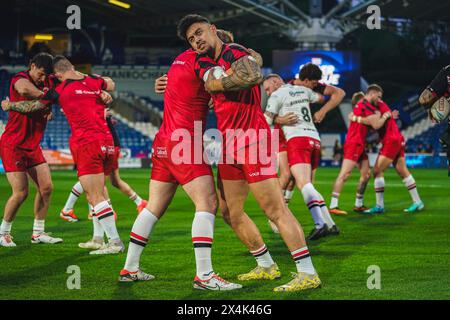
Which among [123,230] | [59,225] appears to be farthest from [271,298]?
[59,225]

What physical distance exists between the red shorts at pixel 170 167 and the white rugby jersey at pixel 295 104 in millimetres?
4067

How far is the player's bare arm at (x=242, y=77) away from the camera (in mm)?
6656

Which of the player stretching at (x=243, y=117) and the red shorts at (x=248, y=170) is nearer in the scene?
the player stretching at (x=243, y=117)

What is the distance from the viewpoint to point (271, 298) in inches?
265

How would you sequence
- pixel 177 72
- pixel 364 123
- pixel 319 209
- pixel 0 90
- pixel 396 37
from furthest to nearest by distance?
pixel 396 37, pixel 0 90, pixel 364 123, pixel 319 209, pixel 177 72

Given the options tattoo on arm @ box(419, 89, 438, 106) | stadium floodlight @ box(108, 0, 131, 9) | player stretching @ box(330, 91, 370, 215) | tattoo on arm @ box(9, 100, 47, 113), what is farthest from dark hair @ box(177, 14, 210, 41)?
stadium floodlight @ box(108, 0, 131, 9)

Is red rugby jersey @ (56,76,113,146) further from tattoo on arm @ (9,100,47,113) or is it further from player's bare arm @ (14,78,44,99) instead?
player's bare arm @ (14,78,44,99)

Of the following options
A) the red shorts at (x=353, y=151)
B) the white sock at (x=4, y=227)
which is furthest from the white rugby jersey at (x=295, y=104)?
the red shorts at (x=353, y=151)

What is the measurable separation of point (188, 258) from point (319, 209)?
2.56 m

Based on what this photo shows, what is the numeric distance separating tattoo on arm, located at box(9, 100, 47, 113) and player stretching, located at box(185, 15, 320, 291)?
355cm

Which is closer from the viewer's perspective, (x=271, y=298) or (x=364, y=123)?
(x=271, y=298)

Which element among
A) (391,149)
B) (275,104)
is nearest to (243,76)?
(275,104)

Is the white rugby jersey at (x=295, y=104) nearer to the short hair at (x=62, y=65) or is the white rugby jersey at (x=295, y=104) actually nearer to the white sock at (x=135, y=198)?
the short hair at (x=62, y=65)

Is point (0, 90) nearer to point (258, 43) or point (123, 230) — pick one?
point (258, 43)
